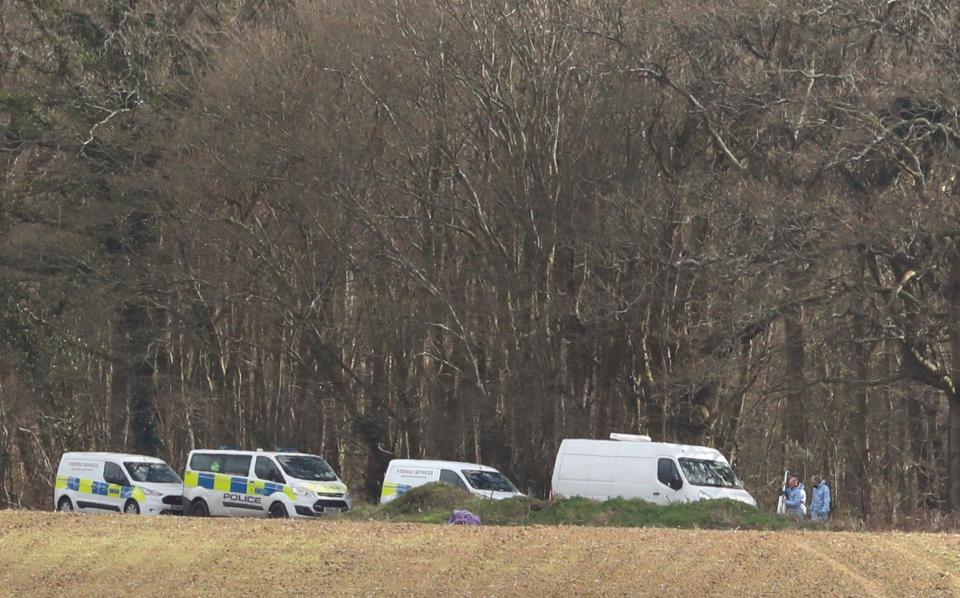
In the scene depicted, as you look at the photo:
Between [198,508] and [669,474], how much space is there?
36.8ft

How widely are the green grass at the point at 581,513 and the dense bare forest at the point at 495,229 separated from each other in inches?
250

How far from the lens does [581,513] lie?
884 inches

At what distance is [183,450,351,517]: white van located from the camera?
97.6 feet

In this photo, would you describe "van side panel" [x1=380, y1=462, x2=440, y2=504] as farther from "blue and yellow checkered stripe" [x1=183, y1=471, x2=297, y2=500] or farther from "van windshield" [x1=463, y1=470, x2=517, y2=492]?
"blue and yellow checkered stripe" [x1=183, y1=471, x2=297, y2=500]

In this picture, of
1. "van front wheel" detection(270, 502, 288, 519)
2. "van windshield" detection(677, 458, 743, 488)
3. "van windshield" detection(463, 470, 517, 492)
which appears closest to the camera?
"van windshield" detection(677, 458, 743, 488)

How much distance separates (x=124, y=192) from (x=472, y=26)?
464 inches

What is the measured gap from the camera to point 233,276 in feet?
131

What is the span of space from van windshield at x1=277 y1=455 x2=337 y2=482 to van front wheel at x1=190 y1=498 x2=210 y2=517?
2.33 meters

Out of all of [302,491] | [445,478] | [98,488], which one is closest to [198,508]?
[98,488]

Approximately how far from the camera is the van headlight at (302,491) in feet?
97.3

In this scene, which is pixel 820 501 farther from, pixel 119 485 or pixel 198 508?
pixel 119 485

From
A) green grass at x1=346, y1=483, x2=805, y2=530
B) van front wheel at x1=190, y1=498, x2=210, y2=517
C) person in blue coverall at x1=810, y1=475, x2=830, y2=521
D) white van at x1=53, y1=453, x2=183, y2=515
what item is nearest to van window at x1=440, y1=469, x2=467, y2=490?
green grass at x1=346, y1=483, x2=805, y2=530

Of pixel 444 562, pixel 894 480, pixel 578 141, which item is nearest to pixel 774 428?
pixel 894 480

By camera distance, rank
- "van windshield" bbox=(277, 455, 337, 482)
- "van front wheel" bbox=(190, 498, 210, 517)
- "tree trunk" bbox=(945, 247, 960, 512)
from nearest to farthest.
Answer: "tree trunk" bbox=(945, 247, 960, 512) → "van windshield" bbox=(277, 455, 337, 482) → "van front wheel" bbox=(190, 498, 210, 517)
